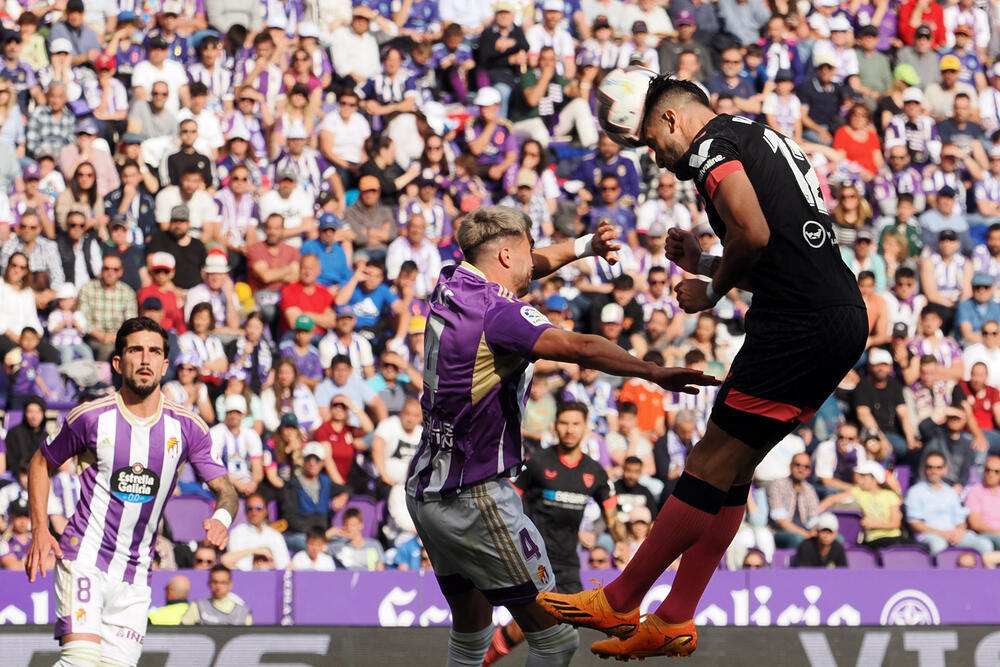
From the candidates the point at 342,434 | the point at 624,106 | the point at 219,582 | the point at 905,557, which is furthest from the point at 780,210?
the point at 905,557

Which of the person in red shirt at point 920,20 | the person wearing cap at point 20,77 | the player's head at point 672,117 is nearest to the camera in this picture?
the player's head at point 672,117

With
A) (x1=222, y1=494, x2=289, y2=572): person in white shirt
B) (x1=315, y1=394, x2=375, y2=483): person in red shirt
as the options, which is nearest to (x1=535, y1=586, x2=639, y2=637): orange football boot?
(x1=222, y1=494, x2=289, y2=572): person in white shirt

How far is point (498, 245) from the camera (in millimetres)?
7305

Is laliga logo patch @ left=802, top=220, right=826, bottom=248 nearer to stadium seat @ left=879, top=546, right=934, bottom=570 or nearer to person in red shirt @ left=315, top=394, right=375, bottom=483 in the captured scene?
person in red shirt @ left=315, top=394, right=375, bottom=483

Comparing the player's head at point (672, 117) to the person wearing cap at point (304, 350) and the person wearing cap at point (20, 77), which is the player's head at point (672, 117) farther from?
the person wearing cap at point (20, 77)

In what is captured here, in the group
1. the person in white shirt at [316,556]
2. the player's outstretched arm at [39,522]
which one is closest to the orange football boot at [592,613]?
the player's outstretched arm at [39,522]

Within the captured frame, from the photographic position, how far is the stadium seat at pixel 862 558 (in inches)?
546

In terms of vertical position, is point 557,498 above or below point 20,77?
below

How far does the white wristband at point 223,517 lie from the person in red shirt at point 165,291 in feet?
22.0

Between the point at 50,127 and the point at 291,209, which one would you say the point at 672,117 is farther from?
the point at 50,127

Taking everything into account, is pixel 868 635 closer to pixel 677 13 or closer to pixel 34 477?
pixel 34 477

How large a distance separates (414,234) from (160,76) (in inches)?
140

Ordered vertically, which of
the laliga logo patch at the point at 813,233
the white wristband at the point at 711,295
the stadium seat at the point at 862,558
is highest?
the laliga logo patch at the point at 813,233

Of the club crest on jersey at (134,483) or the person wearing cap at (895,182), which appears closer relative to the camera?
the club crest on jersey at (134,483)
